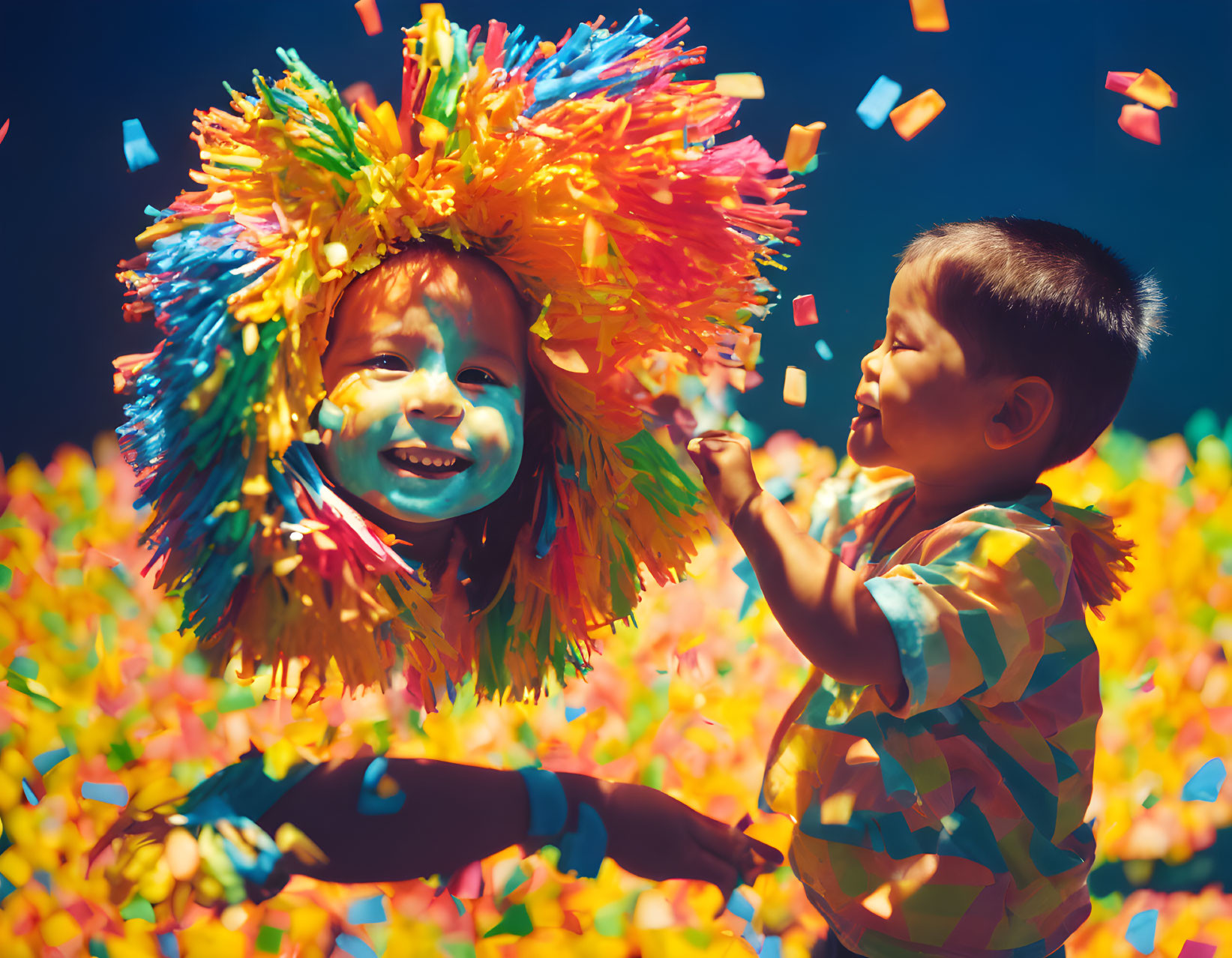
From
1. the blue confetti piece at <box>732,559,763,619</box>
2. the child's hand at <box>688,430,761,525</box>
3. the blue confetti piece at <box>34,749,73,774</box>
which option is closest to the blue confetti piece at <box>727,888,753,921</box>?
the blue confetti piece at <box>732,559,763,619</box>

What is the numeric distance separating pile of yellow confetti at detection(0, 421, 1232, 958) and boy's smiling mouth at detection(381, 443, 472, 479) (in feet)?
0.81

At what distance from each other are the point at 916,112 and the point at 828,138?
11 cm

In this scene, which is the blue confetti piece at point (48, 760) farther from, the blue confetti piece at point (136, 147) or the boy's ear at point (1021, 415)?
the boy's ear at point (1021, 415)

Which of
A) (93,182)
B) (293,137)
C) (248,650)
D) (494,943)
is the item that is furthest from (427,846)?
(93,182)

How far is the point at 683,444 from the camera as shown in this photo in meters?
0.85

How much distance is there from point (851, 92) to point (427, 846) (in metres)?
0.91

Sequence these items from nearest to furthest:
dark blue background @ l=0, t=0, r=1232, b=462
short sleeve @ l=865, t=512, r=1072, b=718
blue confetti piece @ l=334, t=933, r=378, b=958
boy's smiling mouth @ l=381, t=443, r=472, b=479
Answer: short sleeve @ l=865, t=512, r=1072, b=718 → boy's smiling mouth @ l=381, t=443, r=472, b=479 → blue confetti piece @ l=334, t=933, r=378, b=958 → dark blue background @ l=0, t=0, r=1232, b=462

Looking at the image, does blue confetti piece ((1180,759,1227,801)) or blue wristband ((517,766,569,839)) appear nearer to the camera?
blue wristband ((517,766,569,839))

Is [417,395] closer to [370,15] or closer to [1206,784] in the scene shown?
[370,15]

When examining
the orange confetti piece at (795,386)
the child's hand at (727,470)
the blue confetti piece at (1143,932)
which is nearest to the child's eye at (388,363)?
the child's hand at (727,470)

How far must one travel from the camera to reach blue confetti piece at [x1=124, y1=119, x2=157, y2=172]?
2.77 feet

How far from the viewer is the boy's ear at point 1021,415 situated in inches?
26.7

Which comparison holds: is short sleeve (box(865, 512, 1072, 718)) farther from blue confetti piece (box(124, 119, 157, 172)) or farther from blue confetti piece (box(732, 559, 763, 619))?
blue confetti piece (box(124, 119, 157, 172))

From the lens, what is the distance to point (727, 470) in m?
0.66
